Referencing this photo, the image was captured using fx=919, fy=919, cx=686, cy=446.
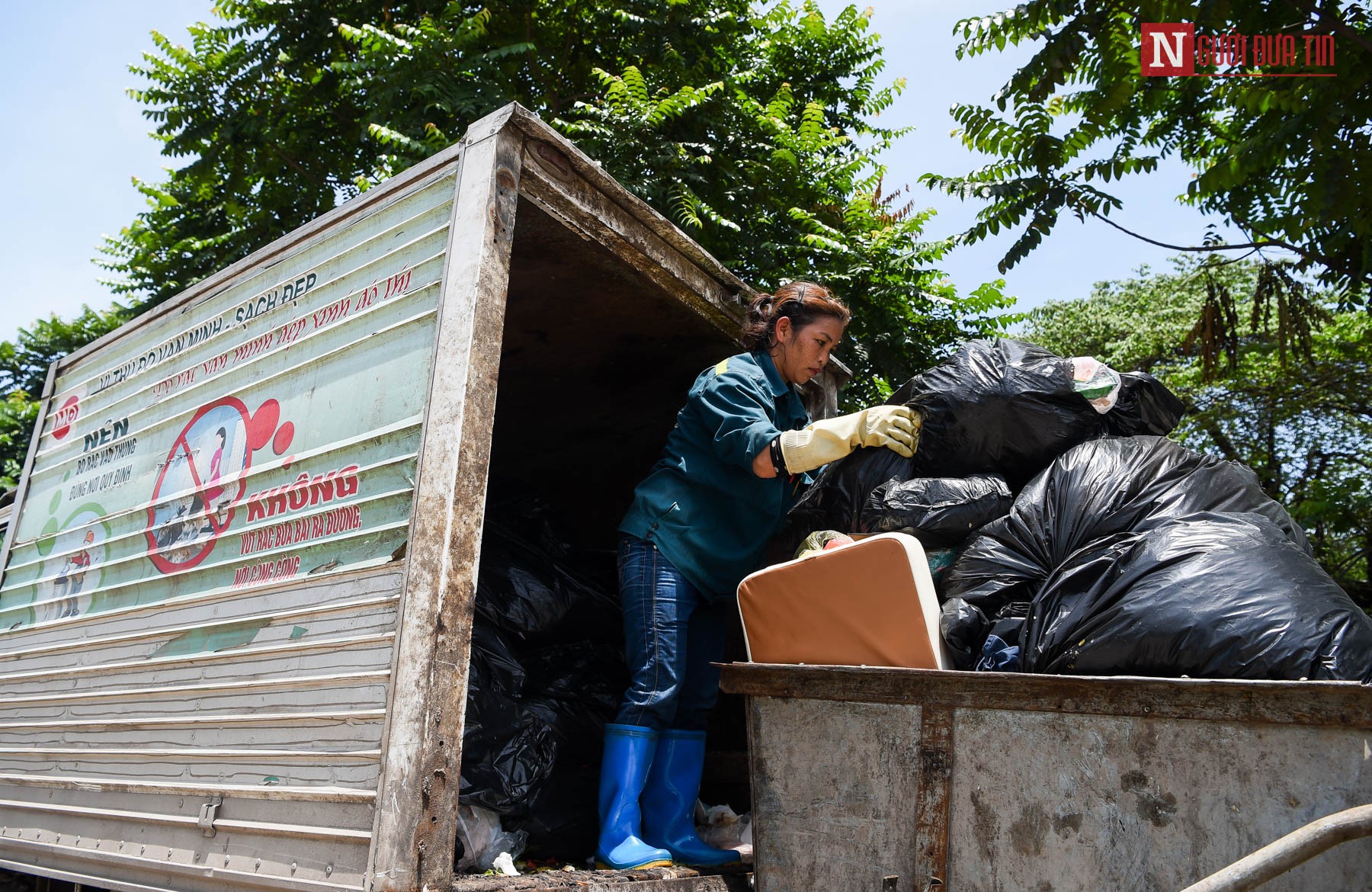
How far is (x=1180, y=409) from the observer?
2436mm

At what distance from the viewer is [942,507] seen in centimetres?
217

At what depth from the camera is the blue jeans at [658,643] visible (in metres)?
2.54

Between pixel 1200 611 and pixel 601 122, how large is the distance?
5.67m

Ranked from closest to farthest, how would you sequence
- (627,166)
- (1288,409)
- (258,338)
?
(258,338) < (627,166) < (1288,409)

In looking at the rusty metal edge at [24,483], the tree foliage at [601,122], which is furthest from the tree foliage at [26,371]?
the rusty metal edge at [24,483]

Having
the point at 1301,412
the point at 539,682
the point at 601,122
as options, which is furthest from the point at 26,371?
the point at 1301,412

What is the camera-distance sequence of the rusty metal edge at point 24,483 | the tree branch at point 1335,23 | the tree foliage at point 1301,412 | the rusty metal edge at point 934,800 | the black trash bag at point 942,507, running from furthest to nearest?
the tree foliage at point 1301,412 → the rusty metal edge at point 24,483 → the tree branch at point 1335,23 → the black trash bag at point 942,507 → the rusty metal edge at point 934,800

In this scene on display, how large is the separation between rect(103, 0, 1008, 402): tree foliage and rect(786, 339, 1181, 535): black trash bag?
10.9ft

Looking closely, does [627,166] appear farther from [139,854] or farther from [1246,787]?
[1246,787]

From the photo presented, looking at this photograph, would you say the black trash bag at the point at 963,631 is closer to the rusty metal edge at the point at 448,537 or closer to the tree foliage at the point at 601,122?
the rusty metal edge at the point at 448,537

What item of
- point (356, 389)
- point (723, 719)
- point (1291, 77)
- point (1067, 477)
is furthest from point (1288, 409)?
point (356, 389)

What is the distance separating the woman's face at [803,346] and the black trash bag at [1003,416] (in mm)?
521

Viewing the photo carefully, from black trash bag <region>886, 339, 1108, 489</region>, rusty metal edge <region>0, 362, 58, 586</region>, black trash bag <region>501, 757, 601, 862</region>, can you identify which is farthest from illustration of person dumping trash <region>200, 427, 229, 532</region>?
black trash bag <region>886, 339, 1108, 489</region>

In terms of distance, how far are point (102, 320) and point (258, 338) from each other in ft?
38.5
